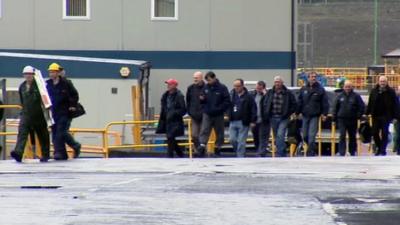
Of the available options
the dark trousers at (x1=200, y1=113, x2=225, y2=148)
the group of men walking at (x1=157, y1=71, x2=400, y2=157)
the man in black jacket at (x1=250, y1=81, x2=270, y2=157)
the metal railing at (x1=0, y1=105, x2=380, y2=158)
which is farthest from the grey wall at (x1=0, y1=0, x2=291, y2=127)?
the dark trousers at (x1=200, y1=113, x2=225, y2=148)

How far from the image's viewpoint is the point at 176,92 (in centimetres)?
2120

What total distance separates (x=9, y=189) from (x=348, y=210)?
458 cm

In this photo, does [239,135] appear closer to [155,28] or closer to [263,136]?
[263,136]

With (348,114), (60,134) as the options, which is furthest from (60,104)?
(348,114)

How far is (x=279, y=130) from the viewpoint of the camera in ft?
70.8

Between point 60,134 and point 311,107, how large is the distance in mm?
5263

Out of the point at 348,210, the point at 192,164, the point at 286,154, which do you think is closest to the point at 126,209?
the point at 348,210

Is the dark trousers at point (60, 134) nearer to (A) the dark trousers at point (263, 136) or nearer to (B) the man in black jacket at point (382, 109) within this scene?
(A) the dark trousers at point (263, 136)

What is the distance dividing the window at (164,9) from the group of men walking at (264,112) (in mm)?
7511

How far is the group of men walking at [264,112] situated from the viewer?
21.2m

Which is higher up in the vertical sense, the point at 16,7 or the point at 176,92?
the point at 16,7

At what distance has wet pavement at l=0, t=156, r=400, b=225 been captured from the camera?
1173 cm

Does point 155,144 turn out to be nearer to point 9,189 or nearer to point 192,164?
point 192,164

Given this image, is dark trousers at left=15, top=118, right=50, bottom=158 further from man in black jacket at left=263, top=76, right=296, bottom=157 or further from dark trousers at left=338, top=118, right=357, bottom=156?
dark trousers at left=338, top=118, right=357, bottom=156
